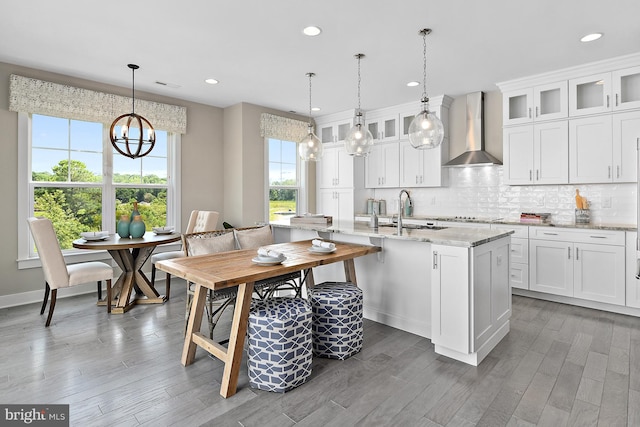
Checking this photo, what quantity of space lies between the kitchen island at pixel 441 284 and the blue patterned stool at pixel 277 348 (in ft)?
3.64

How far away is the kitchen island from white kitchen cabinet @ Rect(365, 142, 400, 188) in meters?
2.58

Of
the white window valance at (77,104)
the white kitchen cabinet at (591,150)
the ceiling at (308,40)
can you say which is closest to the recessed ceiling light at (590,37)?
the ceiling at (308,40)

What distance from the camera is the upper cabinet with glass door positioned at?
3824 mm

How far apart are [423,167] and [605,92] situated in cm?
231

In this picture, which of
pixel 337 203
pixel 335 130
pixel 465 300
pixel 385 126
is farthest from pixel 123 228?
pixel 385 126

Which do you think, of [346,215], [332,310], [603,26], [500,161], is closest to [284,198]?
[346,215]

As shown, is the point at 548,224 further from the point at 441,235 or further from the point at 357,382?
the point at 357,382

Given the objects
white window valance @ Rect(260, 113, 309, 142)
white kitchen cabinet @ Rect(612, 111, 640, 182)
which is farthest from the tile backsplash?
white window valance @ Rect(260, 113, 309, 142)

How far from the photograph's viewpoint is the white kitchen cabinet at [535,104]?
13.9 feet

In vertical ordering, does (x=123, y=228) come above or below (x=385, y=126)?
below

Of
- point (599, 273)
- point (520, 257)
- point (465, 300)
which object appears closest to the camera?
point (465, 300)

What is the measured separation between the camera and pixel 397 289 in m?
3.26

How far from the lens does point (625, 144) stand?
3.82 metres

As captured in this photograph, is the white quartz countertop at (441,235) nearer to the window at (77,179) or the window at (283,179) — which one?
the window at (283,179)
